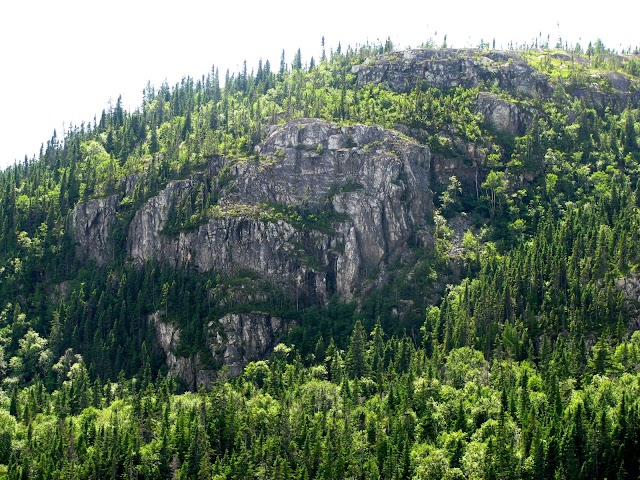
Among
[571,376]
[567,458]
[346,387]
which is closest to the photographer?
[567,458]

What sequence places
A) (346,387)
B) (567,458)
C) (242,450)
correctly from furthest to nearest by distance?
(346,387) < (242,450) < (567,458)

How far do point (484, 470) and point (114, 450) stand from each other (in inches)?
2770

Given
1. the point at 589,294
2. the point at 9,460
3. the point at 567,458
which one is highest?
the point at 589,294

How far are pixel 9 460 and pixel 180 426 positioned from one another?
33974mm

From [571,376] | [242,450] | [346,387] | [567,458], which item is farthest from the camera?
[346,387]

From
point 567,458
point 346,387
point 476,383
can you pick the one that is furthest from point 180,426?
point 567,458

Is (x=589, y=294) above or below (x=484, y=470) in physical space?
above

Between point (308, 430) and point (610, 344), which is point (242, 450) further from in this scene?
point (610, 344)

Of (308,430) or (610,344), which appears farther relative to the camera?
(610,344)

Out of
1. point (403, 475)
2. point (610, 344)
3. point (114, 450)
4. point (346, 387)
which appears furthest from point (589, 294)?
point (114, 450)

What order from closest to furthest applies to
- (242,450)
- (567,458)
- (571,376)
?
1. (567,458)
2. (242,450)
3. (571,376)

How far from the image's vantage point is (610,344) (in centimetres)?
18650

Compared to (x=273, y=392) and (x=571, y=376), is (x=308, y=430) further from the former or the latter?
(x=571, y=376)

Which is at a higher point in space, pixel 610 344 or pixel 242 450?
pixel 610 344
